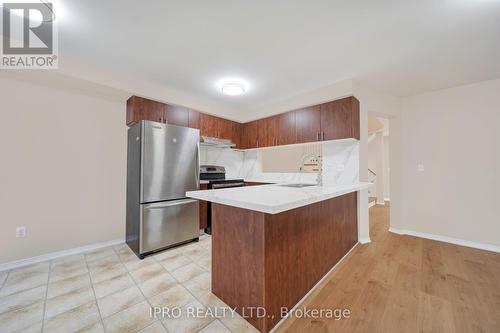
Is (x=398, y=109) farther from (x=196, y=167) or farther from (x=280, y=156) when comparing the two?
(x=196, y=167)

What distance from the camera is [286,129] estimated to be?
3.49 metres

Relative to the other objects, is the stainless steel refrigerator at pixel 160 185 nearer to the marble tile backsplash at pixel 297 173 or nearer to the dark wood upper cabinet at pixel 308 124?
the marble tile backsplash at pixel 297 173

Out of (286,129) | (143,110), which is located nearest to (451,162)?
(286,129)

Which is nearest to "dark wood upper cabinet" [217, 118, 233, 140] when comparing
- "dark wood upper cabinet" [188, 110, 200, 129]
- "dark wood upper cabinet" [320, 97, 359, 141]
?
"dark wood upper cabinet" [188, 110, 200, 129]

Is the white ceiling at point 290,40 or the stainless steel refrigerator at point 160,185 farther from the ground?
the white ceiling at point 290,40

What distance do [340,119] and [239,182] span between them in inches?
85.9

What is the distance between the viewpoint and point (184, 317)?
145 centimetres

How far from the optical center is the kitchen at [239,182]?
4.82 ft

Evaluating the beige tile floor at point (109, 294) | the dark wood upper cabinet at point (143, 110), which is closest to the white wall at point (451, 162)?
the beige tile floor at point (109, 294)

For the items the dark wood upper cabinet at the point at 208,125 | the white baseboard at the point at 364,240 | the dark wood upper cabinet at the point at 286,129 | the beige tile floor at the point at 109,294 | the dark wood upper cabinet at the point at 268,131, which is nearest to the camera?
the beige tile floor at the point at 109,294

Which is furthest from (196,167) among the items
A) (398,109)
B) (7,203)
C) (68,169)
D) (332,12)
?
(398,109)

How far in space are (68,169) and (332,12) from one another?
3.54m

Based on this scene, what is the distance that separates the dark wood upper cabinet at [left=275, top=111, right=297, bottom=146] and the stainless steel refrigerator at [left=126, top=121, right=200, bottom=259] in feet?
4.98

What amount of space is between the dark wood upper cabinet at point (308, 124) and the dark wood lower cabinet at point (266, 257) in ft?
5.06
